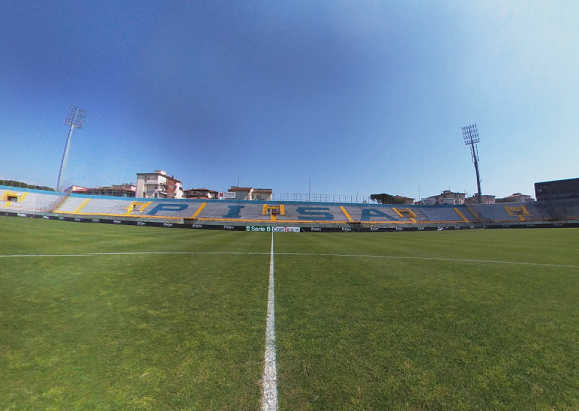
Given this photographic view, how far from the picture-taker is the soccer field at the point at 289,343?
65.2 inches

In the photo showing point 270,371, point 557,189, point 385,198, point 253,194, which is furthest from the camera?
point 385,198

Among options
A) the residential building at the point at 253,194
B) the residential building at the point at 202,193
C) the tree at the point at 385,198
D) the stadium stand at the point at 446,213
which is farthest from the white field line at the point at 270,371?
the tree at the point at 385,198

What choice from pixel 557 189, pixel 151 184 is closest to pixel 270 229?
pixel 151 184

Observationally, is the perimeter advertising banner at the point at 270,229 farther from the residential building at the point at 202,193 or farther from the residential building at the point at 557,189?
the residential building at the point at 557,189

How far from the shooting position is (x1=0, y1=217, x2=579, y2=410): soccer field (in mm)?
1655

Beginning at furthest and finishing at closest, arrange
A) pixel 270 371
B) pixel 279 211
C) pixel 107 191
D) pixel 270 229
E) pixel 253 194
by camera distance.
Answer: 1. pixel 107 191
2. pixel 253 194
3. pixel 279 211
4. pixel 270 229
5. pixel 270 371

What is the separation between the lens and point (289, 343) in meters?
2.40

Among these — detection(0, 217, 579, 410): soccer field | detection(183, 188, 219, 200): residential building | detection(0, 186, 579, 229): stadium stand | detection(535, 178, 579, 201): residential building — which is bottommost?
detection(0, 217, 579, 410): soccer field

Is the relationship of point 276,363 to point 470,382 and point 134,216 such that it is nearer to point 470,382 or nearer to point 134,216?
point 470,382

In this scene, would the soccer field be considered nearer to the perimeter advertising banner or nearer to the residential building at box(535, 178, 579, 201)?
the perimeter advertising banner

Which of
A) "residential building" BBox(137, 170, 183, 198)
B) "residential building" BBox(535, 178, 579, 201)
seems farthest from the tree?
"residential building" BBox(137, 170, 183, 198)

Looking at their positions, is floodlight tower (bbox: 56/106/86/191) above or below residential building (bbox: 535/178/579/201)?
above

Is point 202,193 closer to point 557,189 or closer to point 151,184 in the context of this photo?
point 151,184

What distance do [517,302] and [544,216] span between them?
2083 inches
